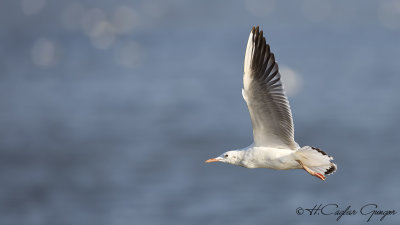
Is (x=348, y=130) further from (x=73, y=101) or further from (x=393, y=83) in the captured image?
(x=73, y=101)

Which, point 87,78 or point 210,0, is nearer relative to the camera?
point 87,78

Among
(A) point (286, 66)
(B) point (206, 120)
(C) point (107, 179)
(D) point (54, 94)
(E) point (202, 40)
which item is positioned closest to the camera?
(C) point (107, 179)

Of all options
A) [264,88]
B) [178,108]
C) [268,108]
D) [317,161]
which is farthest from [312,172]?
[178,108]

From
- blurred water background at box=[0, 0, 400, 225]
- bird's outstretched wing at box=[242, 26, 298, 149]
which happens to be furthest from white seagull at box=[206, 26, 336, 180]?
blurred water background at box=[0, 0, 400, 225]

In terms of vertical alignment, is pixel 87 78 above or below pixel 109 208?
above

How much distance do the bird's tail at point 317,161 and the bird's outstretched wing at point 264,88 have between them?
28 centimetres

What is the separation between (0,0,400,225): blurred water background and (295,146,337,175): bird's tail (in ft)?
38.6

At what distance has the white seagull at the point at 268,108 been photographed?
838 cm

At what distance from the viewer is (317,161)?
27.5ft

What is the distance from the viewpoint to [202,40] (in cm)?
3800

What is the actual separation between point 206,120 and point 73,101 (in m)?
6.67

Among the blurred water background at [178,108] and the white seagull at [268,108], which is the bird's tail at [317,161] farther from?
the blurred water background at [178,108]

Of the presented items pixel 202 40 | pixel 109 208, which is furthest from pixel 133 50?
pixel 109 208

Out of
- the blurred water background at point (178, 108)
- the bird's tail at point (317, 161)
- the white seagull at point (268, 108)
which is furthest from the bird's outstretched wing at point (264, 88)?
the blurred water background at point (178, 108)
